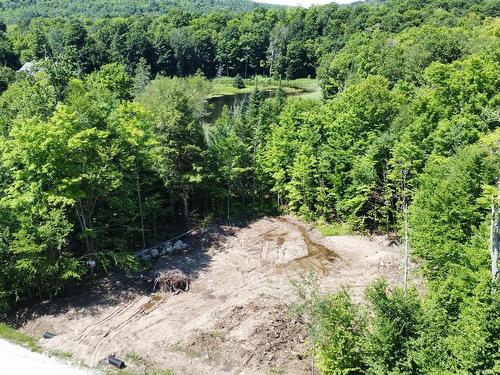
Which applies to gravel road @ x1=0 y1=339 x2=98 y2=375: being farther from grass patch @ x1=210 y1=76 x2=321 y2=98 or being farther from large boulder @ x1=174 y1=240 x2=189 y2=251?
grass patch @ x1=210 y1=76 x2=321 y2=98

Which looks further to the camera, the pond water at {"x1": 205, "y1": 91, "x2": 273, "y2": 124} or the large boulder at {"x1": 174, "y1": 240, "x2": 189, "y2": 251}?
the pond water at {"x1": 205, "y1": 91, "x2": 273, "y2": 124}

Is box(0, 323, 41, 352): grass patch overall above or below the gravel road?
below

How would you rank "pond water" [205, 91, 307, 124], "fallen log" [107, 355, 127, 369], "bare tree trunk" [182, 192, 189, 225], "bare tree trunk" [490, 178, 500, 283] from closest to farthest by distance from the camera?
1. "bare tree trunk" [490, 178, 500, 283]
2. "fallen log" [107, 355, 127, 369]
3. "bare tree trunk" [182, 192, 189, 225]
4. "pond water" [205, 91, 307, 124]

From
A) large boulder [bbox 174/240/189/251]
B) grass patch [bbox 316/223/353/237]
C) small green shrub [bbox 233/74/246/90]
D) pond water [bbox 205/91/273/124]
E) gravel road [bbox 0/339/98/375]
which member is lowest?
grass patch [bbox 316/223/353/237]

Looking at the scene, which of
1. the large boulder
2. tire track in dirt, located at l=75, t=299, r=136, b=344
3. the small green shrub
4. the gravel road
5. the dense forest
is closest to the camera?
the dense forest

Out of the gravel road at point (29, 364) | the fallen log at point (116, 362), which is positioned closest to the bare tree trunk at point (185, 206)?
the fallen log at point (116, 362)

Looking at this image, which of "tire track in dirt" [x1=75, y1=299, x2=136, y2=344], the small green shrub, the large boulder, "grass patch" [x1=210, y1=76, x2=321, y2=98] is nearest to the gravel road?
"tire track in dirt" [x1=75, y1=299, x2=136, y2=344]

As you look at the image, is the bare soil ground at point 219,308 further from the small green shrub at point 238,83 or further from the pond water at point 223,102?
the small green shrub at point 238,83

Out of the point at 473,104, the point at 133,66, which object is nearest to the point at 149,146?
the point at 473,104
